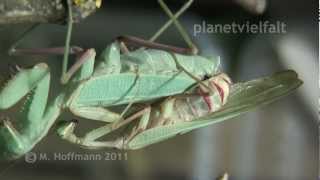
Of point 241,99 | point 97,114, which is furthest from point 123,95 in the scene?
point 241,99

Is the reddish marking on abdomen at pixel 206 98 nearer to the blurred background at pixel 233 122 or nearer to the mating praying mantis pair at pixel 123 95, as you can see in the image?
the mating praying mantis pair at pixel 123 95

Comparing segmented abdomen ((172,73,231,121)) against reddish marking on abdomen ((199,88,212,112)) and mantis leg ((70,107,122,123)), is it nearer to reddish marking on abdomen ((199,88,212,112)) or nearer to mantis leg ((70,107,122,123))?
reddish marking on abdomen ((199,88,212,112))

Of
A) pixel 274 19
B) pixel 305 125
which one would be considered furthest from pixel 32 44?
pixel 305 125

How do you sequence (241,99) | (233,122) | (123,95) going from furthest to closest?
(233,122) < (241,99) < (123,95)

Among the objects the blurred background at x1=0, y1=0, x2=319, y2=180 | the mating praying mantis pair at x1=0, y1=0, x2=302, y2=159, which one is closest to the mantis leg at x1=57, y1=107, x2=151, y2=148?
the mating praying mantis pair at x1=0, y1=0, x2=302, y2=159

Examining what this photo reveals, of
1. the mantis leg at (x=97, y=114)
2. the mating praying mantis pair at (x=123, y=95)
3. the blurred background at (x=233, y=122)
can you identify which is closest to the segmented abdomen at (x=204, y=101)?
the mating praying mantis pair at (x=123, y=95)

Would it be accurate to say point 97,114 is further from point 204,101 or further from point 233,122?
point 233,122
